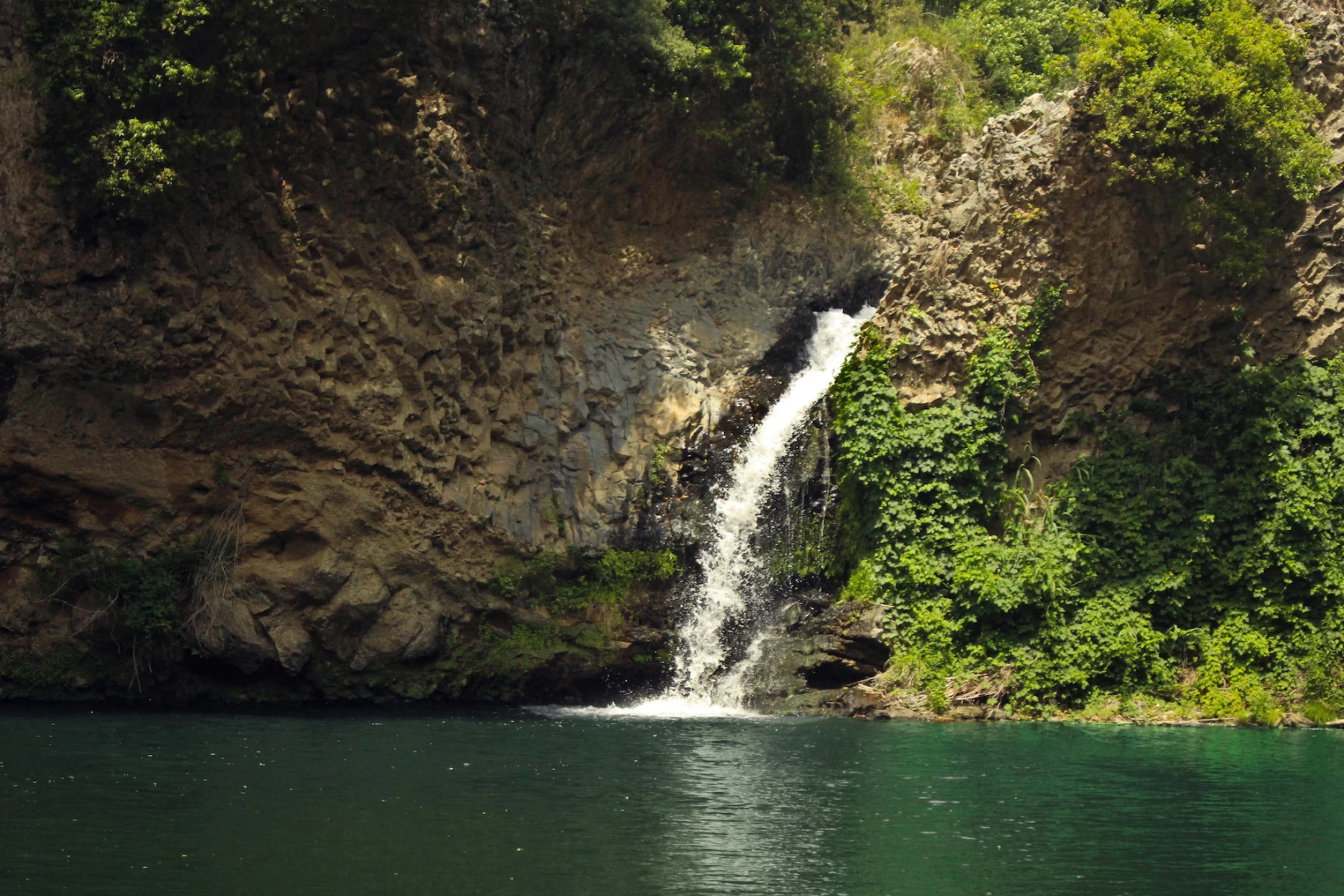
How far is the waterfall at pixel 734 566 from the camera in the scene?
77.9ft

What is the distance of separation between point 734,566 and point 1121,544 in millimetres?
6540

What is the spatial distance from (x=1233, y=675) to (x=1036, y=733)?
4.02m

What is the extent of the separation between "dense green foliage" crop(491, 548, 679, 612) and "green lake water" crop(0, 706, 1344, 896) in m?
3.80

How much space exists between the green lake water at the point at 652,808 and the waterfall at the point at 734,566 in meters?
3.16

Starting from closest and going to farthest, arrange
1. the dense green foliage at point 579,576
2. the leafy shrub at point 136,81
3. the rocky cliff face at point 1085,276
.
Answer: the leafy shrub at point 136,81, the rocky cliff face at point 1085,276, the dense green foliage at point 579,576

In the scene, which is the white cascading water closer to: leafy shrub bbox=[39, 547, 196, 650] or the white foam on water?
the white foam on water

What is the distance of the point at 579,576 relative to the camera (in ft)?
80.7

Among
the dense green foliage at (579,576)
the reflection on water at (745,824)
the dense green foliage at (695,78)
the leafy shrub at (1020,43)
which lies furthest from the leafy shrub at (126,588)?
the leafy shrub at (1020,43)

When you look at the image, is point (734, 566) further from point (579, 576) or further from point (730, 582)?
point (579, 576)


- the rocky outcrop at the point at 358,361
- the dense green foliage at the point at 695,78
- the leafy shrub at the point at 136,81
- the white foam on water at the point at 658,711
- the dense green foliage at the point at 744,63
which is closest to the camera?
the leafy shrub at the point at 136,81

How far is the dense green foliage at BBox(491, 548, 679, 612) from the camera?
78.8ft

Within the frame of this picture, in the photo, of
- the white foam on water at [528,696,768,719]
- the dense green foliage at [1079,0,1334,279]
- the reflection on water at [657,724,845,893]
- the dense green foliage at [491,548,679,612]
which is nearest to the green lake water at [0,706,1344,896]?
the reflection on water at [657,724,845,893]

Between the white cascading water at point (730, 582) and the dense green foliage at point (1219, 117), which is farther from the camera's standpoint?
the white cascading water at point (730, 582)

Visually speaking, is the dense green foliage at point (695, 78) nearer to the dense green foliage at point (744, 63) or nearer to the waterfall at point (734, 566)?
the dense green foliage at point (744, 63)
